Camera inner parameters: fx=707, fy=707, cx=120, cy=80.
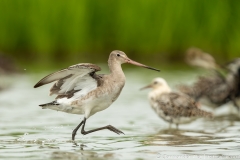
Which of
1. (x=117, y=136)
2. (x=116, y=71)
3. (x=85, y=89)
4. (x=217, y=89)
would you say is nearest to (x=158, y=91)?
(x=217, y=89)

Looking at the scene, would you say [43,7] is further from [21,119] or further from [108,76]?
[108,76]

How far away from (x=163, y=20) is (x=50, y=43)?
3.17 m

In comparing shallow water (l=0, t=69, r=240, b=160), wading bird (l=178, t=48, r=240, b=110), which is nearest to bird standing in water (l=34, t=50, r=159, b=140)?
shallow water (l=0, t=69, r=240, b=160)

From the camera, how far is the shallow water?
7.32 meters

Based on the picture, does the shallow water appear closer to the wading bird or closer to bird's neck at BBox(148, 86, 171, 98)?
the wading bird

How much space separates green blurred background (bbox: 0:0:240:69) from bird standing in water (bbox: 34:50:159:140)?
34.0 ft

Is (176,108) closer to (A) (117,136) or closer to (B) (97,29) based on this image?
(A) (117,136)

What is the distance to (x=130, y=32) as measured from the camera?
19.5 metres

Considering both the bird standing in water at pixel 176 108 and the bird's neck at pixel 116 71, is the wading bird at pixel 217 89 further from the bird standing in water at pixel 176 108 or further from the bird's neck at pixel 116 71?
the bird's neck at pixel 116 71

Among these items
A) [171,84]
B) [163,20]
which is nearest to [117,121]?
[171,84]

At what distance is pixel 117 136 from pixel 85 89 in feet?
2.67

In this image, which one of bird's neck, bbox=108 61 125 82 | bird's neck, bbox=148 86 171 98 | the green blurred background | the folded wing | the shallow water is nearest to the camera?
the shallow water

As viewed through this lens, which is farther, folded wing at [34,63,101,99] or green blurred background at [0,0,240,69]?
green blurred background at [0,0,240,69]

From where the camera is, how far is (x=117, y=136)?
28.8 feet
